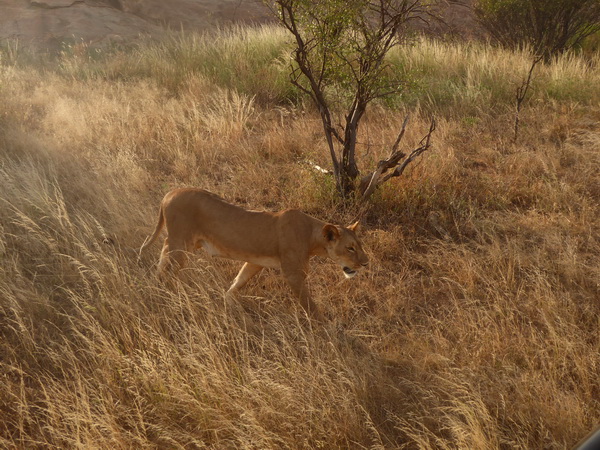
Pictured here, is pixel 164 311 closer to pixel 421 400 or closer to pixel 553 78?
pixel 421 400

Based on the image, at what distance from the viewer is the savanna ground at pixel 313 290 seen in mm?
3092

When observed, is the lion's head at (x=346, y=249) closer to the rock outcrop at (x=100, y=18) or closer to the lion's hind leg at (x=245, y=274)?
the lion's hind leg at (x=245, y=274)

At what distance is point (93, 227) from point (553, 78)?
25.8 feet

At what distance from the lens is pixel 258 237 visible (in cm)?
426

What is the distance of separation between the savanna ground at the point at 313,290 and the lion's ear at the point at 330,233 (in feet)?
2.03

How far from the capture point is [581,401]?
10.1 ft

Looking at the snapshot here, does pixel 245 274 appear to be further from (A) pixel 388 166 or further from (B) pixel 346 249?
(A) pixel 388 166

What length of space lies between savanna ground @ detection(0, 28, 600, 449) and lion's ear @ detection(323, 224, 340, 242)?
0.62 m

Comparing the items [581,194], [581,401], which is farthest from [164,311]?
[581,194]

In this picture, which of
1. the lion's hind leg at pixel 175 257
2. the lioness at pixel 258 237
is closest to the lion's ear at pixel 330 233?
the lioness at pixel 258 237

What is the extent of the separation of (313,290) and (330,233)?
0.76 m

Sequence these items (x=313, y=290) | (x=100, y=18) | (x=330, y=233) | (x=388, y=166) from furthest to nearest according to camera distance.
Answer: (x=100, y=18), (x=388, y=166), (x=313, y=290), (x=330, y=233)

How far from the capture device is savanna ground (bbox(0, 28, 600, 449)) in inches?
122

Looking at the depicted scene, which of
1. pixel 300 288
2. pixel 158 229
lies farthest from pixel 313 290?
pixel 158 229
